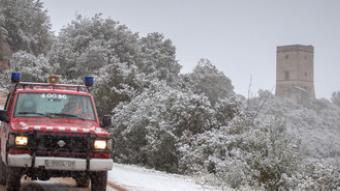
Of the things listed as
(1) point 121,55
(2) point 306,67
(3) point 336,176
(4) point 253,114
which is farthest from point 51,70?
(2) point 306,67

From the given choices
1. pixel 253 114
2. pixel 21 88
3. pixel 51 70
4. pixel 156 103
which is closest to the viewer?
pixel 21 88

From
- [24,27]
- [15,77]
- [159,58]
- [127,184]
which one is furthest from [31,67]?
[15,77]

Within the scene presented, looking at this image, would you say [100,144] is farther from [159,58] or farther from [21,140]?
[159,58]

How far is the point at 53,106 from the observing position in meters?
11.2

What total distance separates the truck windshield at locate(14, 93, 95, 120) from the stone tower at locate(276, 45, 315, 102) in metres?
114

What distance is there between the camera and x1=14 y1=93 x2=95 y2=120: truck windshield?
36.0 ft

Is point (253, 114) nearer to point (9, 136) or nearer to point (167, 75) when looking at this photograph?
point (9, 136)

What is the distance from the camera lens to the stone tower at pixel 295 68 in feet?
409

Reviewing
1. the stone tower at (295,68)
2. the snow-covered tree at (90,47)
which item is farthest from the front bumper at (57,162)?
the stone tower at (295,68)

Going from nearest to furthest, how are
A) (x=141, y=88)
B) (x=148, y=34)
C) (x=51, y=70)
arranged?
(x=141, y=88) → (x=51, y=70) → (x=148, y=34)

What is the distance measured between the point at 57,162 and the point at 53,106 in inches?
70.4

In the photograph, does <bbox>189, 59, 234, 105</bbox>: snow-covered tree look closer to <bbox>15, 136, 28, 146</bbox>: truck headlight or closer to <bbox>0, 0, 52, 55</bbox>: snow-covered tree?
<bbox>0, 0, 52, 55</bbox>: snow-covered tree

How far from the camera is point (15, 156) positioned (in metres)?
9.52

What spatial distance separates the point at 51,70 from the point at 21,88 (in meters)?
33.1
